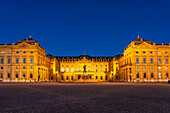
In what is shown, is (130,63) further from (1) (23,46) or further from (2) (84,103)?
(2) (84,103)

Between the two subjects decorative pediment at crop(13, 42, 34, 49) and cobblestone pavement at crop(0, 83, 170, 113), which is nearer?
cobblestone pavement at crop(0, 83, 170, 113)

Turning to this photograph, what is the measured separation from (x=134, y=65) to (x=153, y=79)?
375 inches

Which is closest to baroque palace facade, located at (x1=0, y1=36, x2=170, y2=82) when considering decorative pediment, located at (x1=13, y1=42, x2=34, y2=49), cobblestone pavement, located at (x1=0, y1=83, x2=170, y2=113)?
decorative pediment, located at (x1=13, y1=42, x2=34, y2=49)

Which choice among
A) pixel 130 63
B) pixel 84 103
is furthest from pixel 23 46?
pixel 84 103

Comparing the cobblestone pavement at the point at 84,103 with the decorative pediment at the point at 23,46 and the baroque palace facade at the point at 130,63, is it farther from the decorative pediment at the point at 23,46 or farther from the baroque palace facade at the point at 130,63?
the decorative pediment at the point at 23,46

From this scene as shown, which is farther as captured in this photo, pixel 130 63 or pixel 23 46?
pixel 130 63

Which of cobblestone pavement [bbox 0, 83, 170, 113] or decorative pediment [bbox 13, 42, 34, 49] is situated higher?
decorative pediment [bbox 13, 42, 34, 49]

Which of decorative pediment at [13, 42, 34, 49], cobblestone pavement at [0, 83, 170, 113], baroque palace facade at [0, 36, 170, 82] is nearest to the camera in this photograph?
cobblestone pavement at [0, 83, 170, 113]

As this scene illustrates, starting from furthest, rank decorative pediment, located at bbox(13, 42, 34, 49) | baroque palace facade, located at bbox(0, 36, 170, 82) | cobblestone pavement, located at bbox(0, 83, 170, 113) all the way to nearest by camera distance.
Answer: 1. baroque palace facade, located at bbox(0, 36, 170, 82)
2. decorative pediment, located at bbox(13, 42, 34, 49)
3. cobblestone pavement, located at bbox(0, 83, 170, 113)

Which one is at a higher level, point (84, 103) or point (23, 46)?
point (23, 46)

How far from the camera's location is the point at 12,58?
239 feet

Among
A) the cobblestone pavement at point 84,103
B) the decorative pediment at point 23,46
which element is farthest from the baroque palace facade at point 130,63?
the cobblestone pavement at point 84,103

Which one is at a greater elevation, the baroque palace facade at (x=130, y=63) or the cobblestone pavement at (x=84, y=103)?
the baroque palace facade at (x=130, y=63)

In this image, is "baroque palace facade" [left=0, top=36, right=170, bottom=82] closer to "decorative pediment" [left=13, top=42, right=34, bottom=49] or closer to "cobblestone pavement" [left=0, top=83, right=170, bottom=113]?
"decorative pediment" [left=13, top=42, right=34, bottom=49]
